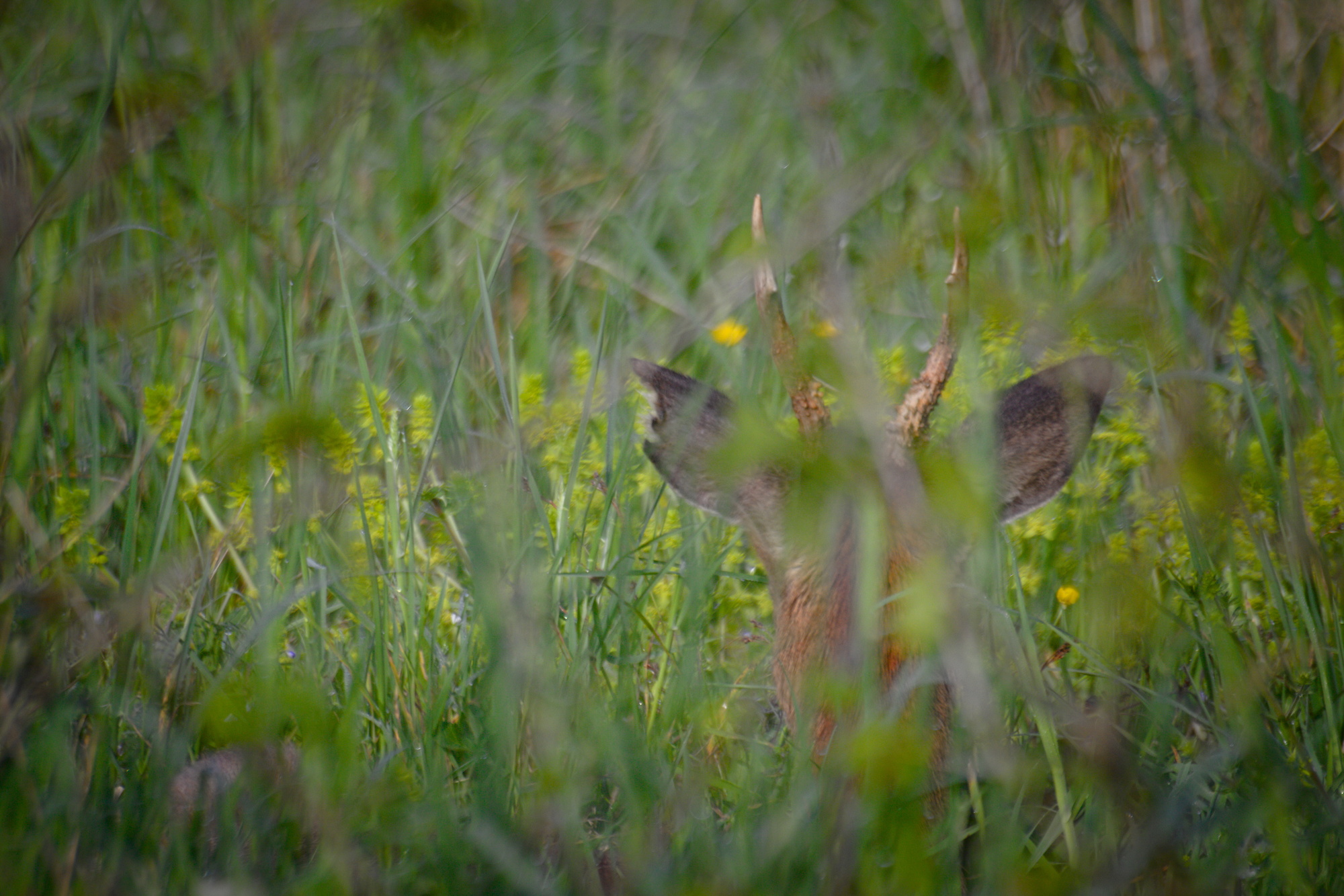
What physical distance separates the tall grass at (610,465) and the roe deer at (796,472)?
0.12 metres

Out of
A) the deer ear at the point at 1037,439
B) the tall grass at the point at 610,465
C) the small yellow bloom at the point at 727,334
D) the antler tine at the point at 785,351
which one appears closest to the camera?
the tall grass at the point at 610,465

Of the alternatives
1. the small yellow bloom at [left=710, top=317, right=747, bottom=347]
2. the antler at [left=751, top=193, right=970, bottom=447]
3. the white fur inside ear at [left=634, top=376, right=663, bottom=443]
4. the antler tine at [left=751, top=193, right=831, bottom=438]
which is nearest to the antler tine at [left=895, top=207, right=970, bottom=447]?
the antler at [left=751, top=193, right=970, bottom=447]

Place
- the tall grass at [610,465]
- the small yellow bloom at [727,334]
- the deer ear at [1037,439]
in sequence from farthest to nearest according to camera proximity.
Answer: the small yellow bloom at [727,334] → the deer ear at [1037,439] → the tall grass at [610,465]

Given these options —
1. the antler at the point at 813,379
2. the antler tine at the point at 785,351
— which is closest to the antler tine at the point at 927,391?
the antler at the point at 813,379

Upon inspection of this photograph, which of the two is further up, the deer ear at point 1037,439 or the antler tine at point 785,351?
the antler tine at point 785,351

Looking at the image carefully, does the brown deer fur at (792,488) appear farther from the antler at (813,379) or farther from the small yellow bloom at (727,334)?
the small yellow bloom at (727,334)

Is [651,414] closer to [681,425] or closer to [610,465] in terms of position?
[681,425]

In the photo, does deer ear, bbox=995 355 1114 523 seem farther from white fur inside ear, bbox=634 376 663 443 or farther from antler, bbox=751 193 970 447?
white fur inside ear, bbox=634 376 663 443

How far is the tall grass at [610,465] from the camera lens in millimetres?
1472

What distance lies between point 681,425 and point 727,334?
3.99 ft

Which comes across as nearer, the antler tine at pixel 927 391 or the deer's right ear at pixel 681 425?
the antler tine at pixel 927 391

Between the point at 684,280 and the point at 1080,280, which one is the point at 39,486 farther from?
the point at 1080,280

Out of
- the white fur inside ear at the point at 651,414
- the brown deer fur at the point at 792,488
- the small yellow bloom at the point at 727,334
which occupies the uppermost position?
the white fur inside ear at the point at 651,414

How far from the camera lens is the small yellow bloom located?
3102 millimetres
